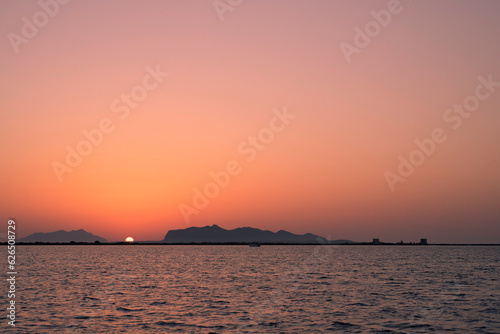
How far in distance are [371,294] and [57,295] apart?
1624 inches

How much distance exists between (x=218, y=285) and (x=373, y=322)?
3477 centimetres

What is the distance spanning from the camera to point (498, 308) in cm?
5122

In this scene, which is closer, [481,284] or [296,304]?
[296,304]

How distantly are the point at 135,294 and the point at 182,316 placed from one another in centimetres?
1853

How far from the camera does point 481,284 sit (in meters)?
77.4

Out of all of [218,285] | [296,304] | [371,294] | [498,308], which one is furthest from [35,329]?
[498,308]

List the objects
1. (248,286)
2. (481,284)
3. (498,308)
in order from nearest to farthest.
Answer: (498,308) < (248,286) < (481,284)

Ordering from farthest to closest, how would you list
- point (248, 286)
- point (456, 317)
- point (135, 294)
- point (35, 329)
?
1. point (248, 286)
2. point (135, 294)
3. point (456, 317)
4. point (35, 329)

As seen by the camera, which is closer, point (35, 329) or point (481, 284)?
point (35, 329)

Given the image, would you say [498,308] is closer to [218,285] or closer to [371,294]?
[371,294]

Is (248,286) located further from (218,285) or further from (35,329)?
(35,329)

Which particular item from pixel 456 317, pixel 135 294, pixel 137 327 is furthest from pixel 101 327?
pixel 456 317

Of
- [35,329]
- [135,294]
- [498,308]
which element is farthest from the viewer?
[135,294]

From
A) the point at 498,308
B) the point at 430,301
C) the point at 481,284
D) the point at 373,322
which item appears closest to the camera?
the point at 373,322
